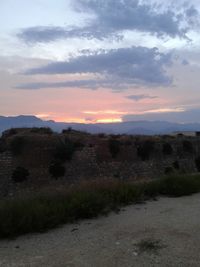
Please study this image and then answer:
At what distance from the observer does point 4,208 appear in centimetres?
954

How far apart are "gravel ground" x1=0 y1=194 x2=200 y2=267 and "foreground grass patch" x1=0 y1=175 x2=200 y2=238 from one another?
0.92 feet

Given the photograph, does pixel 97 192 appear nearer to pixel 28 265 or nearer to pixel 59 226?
pixel 59 226

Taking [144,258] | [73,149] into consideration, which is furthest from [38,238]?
[73,149]

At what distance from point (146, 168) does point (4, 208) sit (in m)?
18.4

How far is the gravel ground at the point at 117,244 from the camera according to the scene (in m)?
7.19

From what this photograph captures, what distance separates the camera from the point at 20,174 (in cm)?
2142

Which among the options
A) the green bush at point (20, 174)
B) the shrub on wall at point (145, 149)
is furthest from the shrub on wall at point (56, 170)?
the shrub on wall at point (145, 149)

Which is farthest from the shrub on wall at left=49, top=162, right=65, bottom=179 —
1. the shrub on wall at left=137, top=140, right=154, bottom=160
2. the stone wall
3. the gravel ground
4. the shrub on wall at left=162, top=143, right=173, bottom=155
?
the gravel ground

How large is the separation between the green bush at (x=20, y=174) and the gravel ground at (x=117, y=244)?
36.8ft

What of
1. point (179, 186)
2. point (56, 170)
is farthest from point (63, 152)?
point (179, 186)

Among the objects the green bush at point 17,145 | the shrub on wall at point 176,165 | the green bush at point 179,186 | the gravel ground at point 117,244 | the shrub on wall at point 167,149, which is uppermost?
the green bush at point 17,145

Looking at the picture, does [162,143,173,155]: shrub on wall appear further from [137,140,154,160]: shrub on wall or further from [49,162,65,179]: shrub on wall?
[49,162,65,179]: shrub on wall

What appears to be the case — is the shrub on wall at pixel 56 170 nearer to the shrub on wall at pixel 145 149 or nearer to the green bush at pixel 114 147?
the green bush at pixel 114 147

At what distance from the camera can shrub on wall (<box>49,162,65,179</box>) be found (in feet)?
74.0
